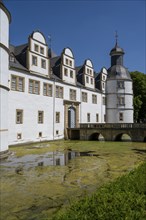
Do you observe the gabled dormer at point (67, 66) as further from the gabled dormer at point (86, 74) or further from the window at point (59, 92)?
the gabled dormer at point (86, 74)

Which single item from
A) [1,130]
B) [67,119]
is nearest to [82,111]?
[67,119]

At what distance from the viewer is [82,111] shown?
112 ft

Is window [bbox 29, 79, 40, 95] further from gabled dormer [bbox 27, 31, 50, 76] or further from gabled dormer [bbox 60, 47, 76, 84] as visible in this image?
gabled dormer [bbox 60, 47, 76, 84]

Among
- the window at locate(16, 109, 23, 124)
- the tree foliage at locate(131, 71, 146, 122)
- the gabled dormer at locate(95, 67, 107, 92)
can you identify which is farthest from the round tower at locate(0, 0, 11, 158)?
the tree foliage at locate(131, 71, 146, 122)

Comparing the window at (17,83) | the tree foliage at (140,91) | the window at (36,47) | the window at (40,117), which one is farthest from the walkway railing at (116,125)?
the tree foliage at (140,91)

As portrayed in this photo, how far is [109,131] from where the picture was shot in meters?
29.4

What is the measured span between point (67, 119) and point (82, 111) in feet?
13.5

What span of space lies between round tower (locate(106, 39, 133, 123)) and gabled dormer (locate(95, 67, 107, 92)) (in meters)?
1.15

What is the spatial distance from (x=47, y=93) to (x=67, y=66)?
5812mm

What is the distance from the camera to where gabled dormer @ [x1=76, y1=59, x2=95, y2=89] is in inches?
1393

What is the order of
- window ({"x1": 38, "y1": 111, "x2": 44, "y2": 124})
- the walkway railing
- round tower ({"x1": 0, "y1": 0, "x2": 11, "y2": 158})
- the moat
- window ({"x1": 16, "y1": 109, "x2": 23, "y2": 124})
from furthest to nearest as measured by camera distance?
the walkway railing < window ({"x1": 38, "y1": 111, "x2": 44, "y2": 124}) < window ({"x1": 16, "y1": 109, "x2": 23, "y2": 124}) < round tower ({"x1": 0, "y1": 0, "x2": 11, "y2": 158}) < the moat

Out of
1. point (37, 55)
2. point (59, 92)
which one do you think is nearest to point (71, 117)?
point (59, 92)

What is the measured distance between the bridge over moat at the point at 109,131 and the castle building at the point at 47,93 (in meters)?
1.49

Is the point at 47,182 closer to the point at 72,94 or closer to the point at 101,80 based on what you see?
the point at 72,94
